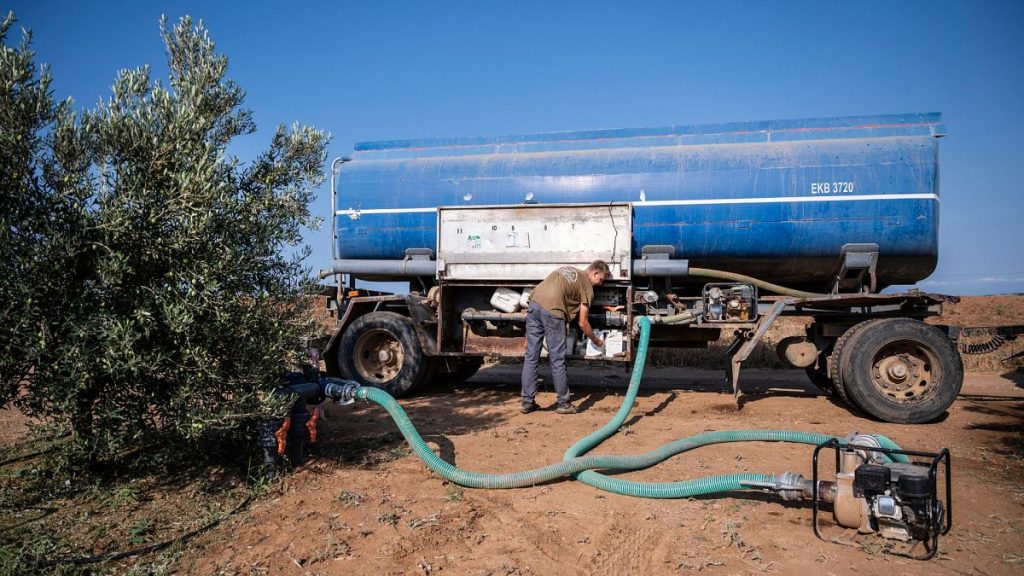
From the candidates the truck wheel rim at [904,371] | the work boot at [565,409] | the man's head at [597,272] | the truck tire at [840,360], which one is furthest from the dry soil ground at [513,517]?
the man's head at [597,272]

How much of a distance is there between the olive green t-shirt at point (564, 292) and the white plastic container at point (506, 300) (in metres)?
0.79

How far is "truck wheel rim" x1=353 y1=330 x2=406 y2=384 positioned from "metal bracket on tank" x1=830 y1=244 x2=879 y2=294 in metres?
5.97

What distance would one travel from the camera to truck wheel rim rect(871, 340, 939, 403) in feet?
23.5

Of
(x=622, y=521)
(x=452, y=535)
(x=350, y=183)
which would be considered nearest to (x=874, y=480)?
(x=622, y=521)

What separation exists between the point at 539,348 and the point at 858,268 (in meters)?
4.09

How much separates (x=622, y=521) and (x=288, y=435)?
2.78m

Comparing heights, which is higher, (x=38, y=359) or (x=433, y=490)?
(x=38, y=359)

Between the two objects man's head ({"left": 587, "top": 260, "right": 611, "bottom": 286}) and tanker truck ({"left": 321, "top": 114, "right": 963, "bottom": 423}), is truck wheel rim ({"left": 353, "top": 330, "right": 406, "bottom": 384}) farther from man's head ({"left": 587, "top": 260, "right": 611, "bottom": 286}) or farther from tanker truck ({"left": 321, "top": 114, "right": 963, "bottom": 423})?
man's head ({"left": 587, "top": 260, "right": 611, "bottom": 286})

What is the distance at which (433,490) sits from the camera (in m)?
4.77

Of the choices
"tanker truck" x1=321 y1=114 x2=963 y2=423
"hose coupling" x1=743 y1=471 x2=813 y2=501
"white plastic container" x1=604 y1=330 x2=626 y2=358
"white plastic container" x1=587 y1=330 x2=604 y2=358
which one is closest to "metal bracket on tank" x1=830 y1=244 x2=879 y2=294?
"tanker truck" x1=321 y1=114 x2=963 y2=423

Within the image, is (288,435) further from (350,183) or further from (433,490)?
(350,183)

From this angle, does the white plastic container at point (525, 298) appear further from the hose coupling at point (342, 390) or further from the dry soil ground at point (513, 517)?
the hose coupling at point (342, 390)

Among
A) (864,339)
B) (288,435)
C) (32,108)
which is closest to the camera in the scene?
(32,108)

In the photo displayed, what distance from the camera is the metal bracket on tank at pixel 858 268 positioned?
7.84 meters
